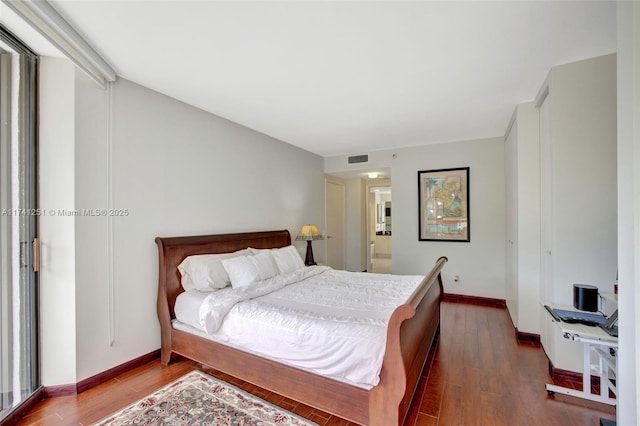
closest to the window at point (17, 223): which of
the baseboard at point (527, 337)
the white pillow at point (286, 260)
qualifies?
the white pillow at point (286, 260)

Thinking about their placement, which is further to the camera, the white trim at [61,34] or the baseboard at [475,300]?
the baseboard at [475,300]

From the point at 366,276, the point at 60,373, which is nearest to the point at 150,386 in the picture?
the point at 60,373

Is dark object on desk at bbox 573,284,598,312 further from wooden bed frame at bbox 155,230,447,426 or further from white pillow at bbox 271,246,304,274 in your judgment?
white pillow at bbox 271,246,304,274

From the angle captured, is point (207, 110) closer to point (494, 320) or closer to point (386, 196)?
point (494, 320)

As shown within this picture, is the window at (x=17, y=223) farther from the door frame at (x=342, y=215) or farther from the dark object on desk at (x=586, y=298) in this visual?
the door frame at (x=342, y=215)

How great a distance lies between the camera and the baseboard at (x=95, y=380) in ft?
6.72

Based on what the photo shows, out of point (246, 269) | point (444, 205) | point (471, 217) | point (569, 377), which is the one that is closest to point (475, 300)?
point (471, 217)

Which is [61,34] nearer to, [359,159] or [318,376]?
[318,376]

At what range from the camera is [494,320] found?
11.7 feet

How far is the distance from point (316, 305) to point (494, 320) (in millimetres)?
2712

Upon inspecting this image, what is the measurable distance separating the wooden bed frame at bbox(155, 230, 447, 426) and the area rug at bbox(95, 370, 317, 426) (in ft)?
0.41

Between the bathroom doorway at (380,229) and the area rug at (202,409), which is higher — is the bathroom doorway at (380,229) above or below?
above

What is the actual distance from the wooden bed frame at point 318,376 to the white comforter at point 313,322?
7cm

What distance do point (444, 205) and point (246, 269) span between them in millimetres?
3395
